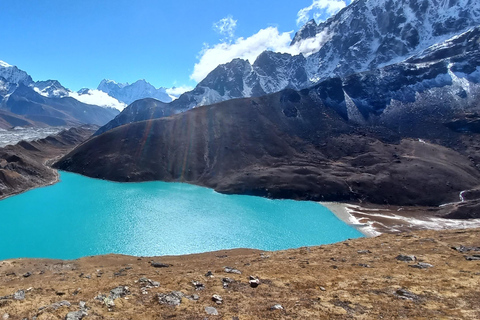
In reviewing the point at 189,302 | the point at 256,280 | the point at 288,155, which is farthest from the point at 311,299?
the point at 288,155

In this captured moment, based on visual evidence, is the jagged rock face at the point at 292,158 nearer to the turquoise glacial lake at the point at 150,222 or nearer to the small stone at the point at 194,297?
the turquoise glacial lake at the point at 150,222

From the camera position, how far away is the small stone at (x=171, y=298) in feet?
76.0

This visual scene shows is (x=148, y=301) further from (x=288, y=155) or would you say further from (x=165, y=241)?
(x=288, y=155)

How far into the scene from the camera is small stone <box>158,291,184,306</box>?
23.2m

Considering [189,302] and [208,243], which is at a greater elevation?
[189,302]

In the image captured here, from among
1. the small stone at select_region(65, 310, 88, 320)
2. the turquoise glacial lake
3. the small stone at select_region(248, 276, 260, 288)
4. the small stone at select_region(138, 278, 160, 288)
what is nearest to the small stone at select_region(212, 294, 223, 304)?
the small stone at select_region(248, 276, 260, 288)

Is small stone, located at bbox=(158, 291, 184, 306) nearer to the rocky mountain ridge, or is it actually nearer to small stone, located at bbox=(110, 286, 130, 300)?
small stone, located at bbox=(110, 286, 130, 300)

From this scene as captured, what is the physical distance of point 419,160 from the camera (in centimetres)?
15062

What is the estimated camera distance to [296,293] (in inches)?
1003

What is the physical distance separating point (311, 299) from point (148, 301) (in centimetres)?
1360

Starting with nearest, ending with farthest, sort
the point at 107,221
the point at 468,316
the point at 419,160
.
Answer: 1. the point at 468,316
2. the point at 107,221
3. the point at 419,160

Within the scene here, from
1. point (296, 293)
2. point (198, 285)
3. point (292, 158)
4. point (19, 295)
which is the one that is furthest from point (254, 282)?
point (292, 158)

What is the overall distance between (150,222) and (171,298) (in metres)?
73.3

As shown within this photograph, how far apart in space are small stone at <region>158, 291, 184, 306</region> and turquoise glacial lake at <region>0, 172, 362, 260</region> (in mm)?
48943
